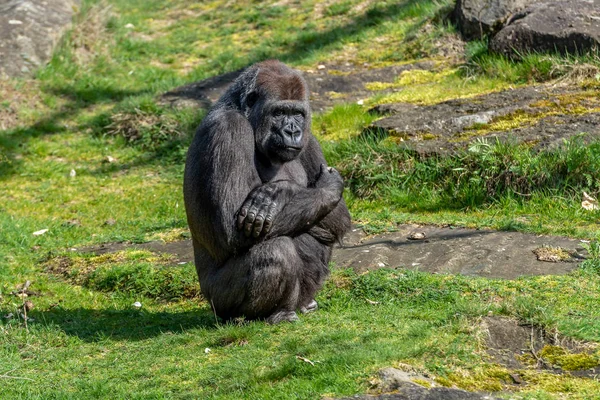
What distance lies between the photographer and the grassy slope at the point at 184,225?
4977 mm

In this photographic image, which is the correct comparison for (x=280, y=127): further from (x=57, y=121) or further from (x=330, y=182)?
(x=57, y=121)

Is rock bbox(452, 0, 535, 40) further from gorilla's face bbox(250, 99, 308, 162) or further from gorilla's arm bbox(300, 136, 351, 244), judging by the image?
gorilla's face bbox(250, 99, 308, 162)

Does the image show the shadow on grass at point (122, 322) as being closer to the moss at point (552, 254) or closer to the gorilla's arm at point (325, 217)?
the gorilla's arm at point (325, 217)

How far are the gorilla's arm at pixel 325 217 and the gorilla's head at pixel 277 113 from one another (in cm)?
43

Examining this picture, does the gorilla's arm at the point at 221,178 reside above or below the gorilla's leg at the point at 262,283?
above

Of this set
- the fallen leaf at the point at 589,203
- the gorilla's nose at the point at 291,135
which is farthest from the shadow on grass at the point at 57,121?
the fallen leaf at the point at 589,203

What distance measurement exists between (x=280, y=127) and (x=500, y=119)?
429 centimetres

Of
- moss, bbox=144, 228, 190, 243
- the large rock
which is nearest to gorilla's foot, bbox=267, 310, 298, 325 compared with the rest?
moss, bbox=144, 228, 190, 243

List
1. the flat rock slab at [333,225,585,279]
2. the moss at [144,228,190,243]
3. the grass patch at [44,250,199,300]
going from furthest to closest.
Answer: the moss at [144,228,190,243], the grass patch at [44,250,199,300], the flat rock slab at [333,225,585,279]

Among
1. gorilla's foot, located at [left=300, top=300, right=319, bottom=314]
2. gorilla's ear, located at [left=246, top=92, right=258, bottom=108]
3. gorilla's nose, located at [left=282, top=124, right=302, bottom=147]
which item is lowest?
gorilla's foot, located at [left=300, top=300, right=319, bottom=314]

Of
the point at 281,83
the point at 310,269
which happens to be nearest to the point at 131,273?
the point at 310,269

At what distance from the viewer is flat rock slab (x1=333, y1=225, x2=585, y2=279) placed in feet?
22.6

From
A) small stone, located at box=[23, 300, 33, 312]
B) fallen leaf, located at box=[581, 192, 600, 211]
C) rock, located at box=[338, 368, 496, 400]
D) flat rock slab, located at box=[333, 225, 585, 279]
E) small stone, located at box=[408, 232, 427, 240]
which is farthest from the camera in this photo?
fallen leaf, located at box=[581, 192, 600, 211]

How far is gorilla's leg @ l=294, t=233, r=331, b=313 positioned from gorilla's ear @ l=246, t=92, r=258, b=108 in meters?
1.03
